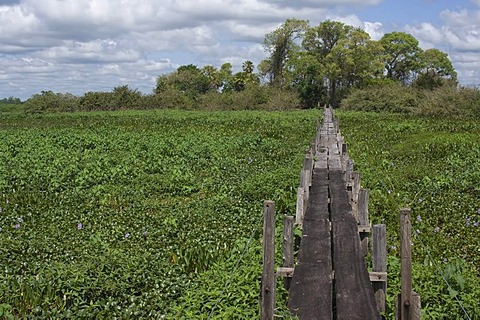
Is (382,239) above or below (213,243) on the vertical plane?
above

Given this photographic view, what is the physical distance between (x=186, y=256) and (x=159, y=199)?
185 inches

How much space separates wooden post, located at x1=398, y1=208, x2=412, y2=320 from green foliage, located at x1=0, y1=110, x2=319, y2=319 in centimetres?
155

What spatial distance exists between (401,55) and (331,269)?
76854 millimetres

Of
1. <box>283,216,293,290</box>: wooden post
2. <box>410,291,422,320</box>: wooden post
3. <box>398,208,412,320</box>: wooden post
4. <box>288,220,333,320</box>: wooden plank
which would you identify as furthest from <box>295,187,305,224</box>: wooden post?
<box>410,291,422,320</box>: wooden post

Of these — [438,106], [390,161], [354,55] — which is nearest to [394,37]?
[354,55]

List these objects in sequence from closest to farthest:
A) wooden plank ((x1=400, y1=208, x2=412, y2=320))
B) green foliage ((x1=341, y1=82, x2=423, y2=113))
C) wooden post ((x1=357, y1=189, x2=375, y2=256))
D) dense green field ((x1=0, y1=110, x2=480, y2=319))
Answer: wooden plank ((x1=400, y1=208, x2=412, y2=320)) → dense green field ((x1=0, y1=110, x2=480, y2=319)) → wooden post ((x1=357, y1=189, x2=375, y2=256)) → green foliage ((x1=341, y1=82, x2=423, y2=113))

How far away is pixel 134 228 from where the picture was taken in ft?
31.2

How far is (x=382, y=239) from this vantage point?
5016 millimetres

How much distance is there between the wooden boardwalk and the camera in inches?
182

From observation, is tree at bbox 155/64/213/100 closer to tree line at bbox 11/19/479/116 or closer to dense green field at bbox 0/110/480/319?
tree line at bbox 11/19/479/116

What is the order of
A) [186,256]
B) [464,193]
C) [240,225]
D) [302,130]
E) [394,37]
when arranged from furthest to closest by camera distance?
1. [394,37]
2. [302,130]
3. [464,193]
4. [240,225]
5. [186,256]

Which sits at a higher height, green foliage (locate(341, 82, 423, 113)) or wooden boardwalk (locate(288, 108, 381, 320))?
green foliage (locate(341, 82, 423, 113))

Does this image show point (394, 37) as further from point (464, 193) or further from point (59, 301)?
point (59, 301)

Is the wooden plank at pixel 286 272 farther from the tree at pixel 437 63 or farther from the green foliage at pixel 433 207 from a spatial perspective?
the tree at pixel 437 63
